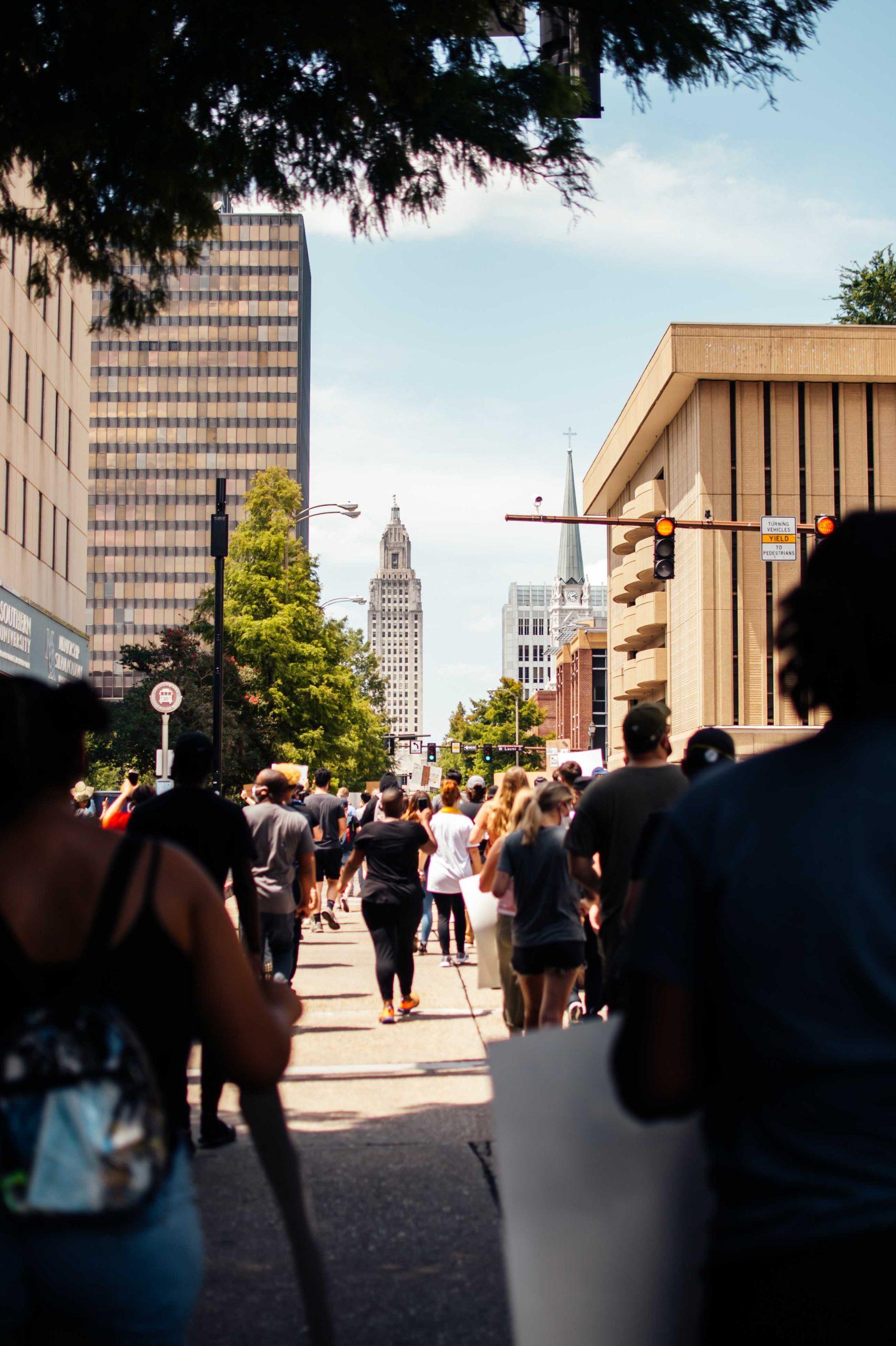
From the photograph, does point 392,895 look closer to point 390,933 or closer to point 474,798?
point 390,933

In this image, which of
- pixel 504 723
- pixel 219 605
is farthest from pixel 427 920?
pixel 504 723

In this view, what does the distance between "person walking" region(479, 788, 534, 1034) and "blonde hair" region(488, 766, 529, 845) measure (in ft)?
1.17

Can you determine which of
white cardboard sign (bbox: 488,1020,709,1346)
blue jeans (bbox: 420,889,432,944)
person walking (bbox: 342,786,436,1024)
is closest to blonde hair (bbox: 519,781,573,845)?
person walking (bbox: 342,786,436,1024)

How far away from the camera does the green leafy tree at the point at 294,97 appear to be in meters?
6.10

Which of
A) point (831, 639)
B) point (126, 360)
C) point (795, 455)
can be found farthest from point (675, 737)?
point (126, 360)

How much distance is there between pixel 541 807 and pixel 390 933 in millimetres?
3262

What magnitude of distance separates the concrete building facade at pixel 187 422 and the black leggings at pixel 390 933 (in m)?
119

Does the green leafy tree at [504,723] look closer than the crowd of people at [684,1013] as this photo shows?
No

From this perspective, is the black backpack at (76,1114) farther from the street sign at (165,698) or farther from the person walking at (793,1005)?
the street sign at (165,698)

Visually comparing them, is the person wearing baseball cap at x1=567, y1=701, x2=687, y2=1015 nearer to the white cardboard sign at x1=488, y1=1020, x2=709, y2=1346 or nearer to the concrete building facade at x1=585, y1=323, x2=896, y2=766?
the white cardboard sign at x1=488, y1=1020, x2=709, y2=1346

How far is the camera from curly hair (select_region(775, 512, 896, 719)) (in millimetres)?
1959

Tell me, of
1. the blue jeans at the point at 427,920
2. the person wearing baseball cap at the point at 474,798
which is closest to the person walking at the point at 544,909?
the person wearing baseball cap at the point at 474,798

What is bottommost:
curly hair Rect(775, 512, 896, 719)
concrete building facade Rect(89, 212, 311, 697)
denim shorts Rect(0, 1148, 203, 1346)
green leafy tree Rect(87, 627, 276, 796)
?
denim shorts Rect(0, 1148, 203, 1346)

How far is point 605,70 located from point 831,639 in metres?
5.09
